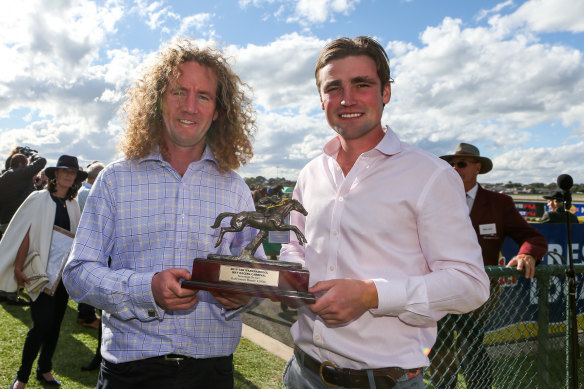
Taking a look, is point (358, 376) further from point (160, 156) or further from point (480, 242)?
point (480, 242)

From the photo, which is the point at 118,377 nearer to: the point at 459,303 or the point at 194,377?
the point at 194,377

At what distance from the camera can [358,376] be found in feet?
5.59

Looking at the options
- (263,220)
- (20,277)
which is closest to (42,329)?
(20,277)

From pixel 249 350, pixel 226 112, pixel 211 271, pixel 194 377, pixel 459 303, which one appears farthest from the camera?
pixel 249 350

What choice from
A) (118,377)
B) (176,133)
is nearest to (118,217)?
(176,133)

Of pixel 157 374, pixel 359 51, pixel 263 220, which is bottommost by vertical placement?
pixel 157 374

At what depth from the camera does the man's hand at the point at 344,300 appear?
1.50m

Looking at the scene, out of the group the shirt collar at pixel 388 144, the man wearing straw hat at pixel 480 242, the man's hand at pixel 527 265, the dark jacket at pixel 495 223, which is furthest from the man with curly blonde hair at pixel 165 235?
the dark jacket at pixel 495 223

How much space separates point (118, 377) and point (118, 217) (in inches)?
28.0

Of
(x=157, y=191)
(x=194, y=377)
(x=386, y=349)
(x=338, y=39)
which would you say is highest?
(x=338, y=39)

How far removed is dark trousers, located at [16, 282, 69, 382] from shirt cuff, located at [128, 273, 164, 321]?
314 cm

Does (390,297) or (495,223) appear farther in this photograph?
(495,223)

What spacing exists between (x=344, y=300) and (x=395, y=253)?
0.36 meters

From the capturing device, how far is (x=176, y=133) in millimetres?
2014
